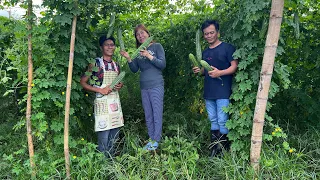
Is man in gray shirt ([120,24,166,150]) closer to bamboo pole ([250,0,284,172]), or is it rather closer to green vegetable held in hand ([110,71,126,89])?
green vegetable held in hand ([110,71,126,89])

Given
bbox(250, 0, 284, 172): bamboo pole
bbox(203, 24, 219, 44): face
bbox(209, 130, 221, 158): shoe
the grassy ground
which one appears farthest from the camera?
bbox(209, 130, 221, 158): shoe

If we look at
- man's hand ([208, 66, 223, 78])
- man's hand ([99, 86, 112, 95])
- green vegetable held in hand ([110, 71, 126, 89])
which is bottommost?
man's hand ([99, 86, 112, 95])

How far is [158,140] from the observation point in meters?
3.83

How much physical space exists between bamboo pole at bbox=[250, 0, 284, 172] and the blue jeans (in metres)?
0.51

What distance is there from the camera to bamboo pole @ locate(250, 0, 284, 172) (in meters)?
2.87

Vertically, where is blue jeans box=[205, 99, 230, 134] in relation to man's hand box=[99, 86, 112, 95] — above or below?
below

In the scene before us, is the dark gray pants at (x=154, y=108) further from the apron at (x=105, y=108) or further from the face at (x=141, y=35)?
the face at (x=141, y=35)

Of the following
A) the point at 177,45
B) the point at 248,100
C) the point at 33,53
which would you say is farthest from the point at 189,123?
the point at 33,53

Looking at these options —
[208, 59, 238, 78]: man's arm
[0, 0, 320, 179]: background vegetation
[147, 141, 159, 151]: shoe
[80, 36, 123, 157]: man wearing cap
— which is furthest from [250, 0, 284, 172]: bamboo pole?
[80, 36, 123, 157]: man wearing cap

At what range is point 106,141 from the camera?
3.75m

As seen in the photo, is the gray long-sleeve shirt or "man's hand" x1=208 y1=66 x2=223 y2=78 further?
the gray long-sleeve shirt

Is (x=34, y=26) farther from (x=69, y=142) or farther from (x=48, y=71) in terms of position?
(x=69, y=142)

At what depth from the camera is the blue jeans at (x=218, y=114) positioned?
354cm

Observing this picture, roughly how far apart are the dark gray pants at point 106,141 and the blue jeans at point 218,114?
1.23 metres
